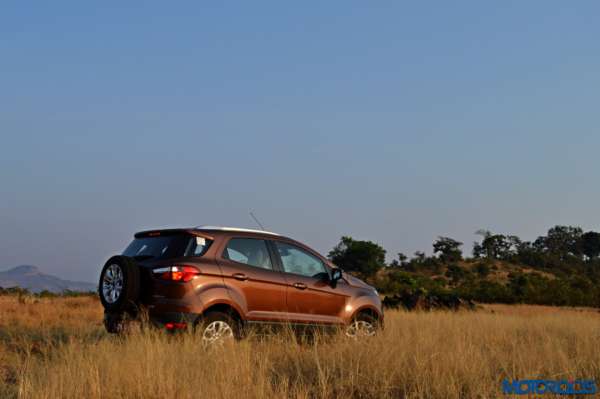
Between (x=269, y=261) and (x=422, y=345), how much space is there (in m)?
2.62

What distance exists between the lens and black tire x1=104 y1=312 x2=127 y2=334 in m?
9.34

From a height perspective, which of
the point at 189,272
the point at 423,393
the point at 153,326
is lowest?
the point at 423,393

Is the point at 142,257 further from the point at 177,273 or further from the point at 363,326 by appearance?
the point at 363,326

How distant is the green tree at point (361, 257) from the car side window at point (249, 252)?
38.0 m

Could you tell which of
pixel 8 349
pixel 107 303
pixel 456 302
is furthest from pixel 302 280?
pixel 456 302

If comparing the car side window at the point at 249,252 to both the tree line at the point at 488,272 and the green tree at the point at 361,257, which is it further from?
the green tree at the point at 361,257

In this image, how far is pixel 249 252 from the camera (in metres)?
10.2

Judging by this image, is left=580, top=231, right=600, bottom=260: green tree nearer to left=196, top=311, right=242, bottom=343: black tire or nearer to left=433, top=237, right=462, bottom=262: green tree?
left=433, top=237, right=462, bottom=262: green tree

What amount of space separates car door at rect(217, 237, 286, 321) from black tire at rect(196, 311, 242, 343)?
0.66ft

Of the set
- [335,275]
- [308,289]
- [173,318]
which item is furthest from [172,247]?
[335,275]

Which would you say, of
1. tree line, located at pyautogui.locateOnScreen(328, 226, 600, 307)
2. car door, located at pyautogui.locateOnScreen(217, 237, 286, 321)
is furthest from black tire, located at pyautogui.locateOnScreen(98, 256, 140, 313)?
tree line, located at pyautogui.locateOnScreen(328, 226, 600, 307)

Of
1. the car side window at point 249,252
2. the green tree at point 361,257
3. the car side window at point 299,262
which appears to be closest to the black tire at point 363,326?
the car side window at point 299,262

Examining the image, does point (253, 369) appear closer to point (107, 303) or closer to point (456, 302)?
point (107, 303)

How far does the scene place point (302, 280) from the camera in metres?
10.7
